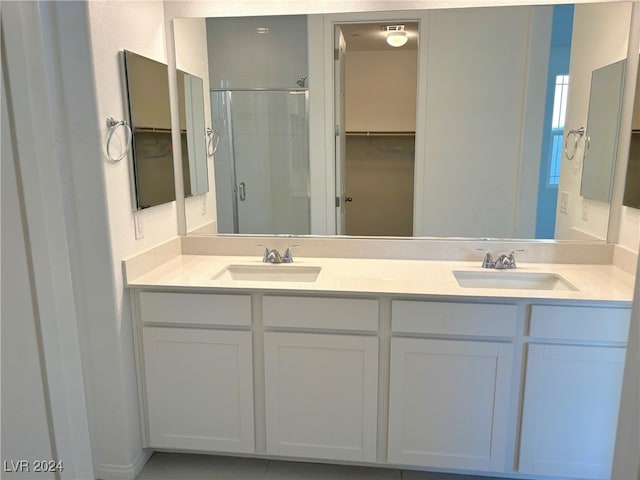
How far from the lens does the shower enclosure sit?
92.7 inches

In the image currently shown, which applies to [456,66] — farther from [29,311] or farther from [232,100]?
[29,311]

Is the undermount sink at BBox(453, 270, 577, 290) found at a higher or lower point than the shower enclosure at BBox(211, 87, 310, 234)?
lower

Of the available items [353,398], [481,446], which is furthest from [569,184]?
[353,398]

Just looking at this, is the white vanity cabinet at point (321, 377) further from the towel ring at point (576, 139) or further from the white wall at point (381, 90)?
the towel ring at point (576, 139)

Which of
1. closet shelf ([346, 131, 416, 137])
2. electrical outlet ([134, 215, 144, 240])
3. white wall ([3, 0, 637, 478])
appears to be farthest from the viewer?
closet shelf ([346, 131, 416, 137])

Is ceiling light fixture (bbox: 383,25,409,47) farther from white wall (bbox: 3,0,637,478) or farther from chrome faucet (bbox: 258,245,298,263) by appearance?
chrome faucet (bbox: 258,245,298,263)

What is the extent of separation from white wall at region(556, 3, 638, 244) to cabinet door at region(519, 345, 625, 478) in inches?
23.5

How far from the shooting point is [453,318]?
1.79 meters

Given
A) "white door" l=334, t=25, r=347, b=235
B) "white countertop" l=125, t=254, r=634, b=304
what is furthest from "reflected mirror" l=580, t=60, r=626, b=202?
"white door" l=334, t=25, r=347, b=235

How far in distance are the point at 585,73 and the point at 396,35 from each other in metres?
0.88

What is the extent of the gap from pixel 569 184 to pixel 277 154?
145 cm

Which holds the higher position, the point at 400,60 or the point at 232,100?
the point at 400,60

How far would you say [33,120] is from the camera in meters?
0.61

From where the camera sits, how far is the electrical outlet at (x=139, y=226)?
6.53 feet
